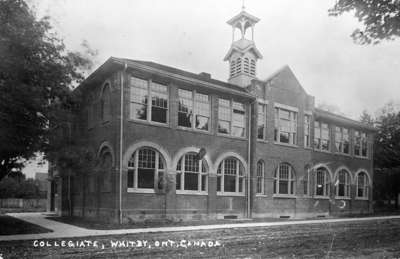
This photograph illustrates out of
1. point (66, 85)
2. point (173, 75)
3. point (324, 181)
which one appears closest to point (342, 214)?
point (324, 181)

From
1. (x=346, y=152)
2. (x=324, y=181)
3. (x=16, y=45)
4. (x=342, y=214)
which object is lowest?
(x=342, y=214)

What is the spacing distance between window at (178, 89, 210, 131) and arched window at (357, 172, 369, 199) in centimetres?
1817

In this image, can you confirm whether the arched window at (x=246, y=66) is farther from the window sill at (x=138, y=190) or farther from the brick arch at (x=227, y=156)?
the window sill at (x=138, y=190)

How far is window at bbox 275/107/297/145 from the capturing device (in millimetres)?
30500

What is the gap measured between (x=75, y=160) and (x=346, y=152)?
83.5ft

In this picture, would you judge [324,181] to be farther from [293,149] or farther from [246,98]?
[246,98]

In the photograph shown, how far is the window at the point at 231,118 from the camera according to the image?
27.2 m

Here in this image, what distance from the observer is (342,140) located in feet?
119

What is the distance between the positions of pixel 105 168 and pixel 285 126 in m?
13.7

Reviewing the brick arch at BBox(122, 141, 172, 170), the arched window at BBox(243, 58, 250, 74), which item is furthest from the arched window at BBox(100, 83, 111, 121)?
the arched window at BBox(243, 58, 250, 74)

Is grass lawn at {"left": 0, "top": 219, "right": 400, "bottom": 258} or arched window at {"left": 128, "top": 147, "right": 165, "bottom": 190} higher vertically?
arched window at {"left": 128, "top": 147, "right": 165, "bottom": 190}

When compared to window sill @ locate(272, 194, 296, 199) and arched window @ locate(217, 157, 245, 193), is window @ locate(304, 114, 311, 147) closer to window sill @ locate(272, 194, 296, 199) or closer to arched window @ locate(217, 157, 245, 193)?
window sill @ locate(272, 194, 296, 199)

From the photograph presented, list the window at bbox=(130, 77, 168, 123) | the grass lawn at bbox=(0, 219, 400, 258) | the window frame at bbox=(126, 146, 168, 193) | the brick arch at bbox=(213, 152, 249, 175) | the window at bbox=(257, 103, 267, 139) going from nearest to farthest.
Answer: the grass lawn at bbox=(0, 219, 400, 258) < the window frame at bbox=(126, 146, 168, 193) < the window at bbox=(130, 77, 168, 123) < the brick arch at bbox=(213, 152, 249, 175) < the window at bbox=(257, 103, 267, 139)

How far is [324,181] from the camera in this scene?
34250 mm
